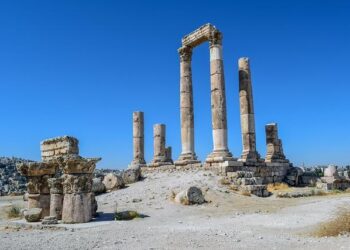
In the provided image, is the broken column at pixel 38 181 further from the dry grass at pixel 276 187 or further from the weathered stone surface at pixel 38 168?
the dry grass at pixel 276 187

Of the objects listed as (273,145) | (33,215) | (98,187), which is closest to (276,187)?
(273,145)

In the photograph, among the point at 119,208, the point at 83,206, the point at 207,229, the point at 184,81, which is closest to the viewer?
the point at 207,229

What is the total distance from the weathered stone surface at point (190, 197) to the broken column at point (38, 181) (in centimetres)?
503

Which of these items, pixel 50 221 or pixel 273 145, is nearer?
pixel 50 221

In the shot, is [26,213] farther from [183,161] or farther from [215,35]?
[215,35]

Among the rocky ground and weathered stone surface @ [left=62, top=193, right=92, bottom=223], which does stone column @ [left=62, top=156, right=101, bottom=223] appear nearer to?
weathered stone surface @ [left=62, top=193, right=92, bottom=223]

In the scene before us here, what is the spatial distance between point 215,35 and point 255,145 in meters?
7.18

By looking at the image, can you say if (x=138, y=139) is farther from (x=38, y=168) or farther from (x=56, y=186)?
(x=56, y=186)

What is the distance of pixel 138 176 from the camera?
2333 cm

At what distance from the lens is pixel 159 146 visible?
29000 millimetres

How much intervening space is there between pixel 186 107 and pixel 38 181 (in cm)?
1377

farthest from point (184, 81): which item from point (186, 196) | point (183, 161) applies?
→ point (186, 196)

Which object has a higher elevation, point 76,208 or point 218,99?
point 218,99

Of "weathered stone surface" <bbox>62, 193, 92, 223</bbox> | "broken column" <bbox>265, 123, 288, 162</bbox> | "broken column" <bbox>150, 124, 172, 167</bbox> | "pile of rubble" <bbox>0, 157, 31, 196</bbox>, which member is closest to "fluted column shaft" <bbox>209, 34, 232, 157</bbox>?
"broken column" <bbox>265, 123, 288, 162</bbox>
